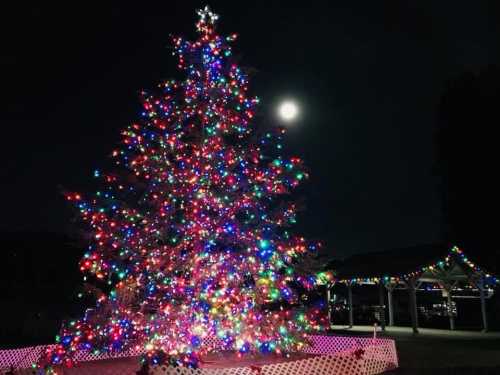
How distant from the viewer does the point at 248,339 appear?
10.5 metres

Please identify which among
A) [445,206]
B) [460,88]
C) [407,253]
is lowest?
[407,253]

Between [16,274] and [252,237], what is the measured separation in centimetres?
1866

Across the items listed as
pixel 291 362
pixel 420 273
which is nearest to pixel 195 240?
pixel 291 362

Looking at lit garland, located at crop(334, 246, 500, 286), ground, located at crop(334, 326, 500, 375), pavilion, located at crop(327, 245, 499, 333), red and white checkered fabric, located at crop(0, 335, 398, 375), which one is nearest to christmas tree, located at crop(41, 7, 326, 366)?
red and white checkered fabric, located at crop(0, 335, 398, 375)

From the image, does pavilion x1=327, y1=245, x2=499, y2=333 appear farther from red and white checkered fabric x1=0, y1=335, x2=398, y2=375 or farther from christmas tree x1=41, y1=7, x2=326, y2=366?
christmas tree x1=41, y1=7, x2=326, y2=366

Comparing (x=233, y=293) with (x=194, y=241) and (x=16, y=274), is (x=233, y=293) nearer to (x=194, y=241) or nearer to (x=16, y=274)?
(x=194, y=241)

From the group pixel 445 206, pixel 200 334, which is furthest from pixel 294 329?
pixel 445 206

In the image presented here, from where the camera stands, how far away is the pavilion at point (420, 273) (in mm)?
22781

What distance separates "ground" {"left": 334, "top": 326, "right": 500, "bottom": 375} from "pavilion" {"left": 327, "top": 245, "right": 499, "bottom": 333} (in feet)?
7.16

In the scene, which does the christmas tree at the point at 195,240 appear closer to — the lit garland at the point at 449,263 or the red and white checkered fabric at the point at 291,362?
the red and white checkered fabric at the point at 291,362

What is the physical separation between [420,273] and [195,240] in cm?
1474

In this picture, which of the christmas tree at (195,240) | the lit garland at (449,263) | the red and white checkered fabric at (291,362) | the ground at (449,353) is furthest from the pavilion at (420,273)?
the christmas tree at (195,240)

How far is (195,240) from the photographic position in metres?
11.0

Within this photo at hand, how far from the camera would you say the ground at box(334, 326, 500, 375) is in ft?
38.5
